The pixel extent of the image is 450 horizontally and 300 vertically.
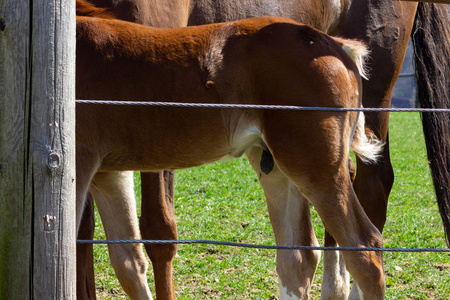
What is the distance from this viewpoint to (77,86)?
2.73m

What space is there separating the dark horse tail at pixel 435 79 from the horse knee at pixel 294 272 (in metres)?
1.44

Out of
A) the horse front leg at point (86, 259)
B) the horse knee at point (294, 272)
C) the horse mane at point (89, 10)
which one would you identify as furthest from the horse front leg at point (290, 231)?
the horse mane at point (89, 10)

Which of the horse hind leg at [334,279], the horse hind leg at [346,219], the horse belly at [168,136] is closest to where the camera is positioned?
the horse hind leg at [346,219]

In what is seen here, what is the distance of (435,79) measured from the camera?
4.49 m

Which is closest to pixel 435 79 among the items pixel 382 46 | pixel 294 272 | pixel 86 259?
pixel 382 46

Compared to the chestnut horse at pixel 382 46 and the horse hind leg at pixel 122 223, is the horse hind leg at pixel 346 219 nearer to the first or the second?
the horse hind leg at pixel 122 223

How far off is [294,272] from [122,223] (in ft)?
3.20

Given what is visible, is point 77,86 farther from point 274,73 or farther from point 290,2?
point 290,2

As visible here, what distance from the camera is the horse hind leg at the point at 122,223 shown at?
3354mm

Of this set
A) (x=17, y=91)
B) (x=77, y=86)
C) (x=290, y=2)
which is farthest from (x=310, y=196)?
(x=290, y=2)

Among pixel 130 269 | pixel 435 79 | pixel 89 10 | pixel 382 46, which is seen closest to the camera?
pixel 89 10

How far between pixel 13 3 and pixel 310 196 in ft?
4.90

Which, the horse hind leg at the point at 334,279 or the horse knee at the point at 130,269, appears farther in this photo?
the horse hind leg at the point at 334,279

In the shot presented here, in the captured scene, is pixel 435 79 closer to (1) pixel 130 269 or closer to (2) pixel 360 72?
(2) pixel 360 72
